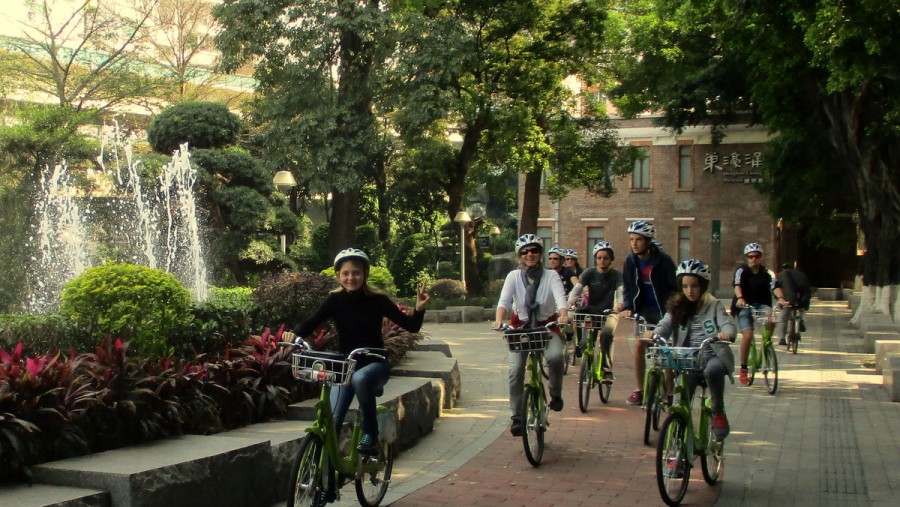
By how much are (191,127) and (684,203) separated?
29264mm

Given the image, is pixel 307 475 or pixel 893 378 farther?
pixel 893 378

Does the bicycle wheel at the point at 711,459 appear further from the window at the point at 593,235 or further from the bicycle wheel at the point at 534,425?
the window at the point at 593,235

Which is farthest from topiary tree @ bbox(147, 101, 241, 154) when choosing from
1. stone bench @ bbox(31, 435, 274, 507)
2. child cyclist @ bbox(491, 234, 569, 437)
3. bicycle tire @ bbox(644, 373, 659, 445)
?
stone bench @ bbox(31, 435, 274, 507)

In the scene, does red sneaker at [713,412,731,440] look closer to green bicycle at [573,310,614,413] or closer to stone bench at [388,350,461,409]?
Result: green bicycle at [573,310,614,413]

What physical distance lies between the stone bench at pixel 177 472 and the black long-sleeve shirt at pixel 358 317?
2.86ft

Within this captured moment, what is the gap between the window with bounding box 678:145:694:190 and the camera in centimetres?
4966

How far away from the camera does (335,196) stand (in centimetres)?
2448

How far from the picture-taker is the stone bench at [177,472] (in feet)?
18.5

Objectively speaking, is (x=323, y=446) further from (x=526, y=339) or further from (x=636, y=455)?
(x=636, y=455)

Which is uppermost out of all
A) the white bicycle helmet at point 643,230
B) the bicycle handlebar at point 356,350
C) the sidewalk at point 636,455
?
the white bicycle helmet at point 643,230

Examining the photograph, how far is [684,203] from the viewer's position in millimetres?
49562

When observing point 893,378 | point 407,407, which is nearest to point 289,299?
point 407,407

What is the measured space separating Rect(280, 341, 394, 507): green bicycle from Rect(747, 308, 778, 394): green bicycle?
7.95 meters

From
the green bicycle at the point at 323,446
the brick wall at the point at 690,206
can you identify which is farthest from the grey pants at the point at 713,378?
the brick wall at the point at 690,206
